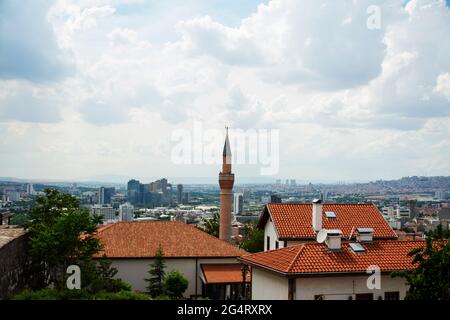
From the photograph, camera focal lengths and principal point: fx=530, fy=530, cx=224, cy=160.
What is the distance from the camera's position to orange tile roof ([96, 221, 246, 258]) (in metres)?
28.0

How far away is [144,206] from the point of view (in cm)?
11612

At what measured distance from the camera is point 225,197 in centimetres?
4172

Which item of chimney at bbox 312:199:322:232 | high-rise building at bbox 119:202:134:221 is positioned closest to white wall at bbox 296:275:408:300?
chimney at bbox 312:199:322:232

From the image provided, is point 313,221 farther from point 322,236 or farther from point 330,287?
point 330,287

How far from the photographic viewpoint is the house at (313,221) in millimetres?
23422

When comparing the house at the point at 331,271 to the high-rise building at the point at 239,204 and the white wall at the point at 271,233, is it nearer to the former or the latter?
the white wall at the point at 271,233

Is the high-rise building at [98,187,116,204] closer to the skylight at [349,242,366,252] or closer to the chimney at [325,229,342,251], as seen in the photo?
the skylight at [349,242,366,252]

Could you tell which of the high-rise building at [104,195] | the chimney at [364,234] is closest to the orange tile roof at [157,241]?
the chimney at [364,234]

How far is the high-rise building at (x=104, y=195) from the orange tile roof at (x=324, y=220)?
69403 mm

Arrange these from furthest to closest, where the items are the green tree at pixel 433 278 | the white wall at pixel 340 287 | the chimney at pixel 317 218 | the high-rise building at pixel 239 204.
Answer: the high-rise building at pixel 239 204 < the chimney at pixel 317 218 < the white wall at pixel 340 287 < the green tree at pixel 433 278

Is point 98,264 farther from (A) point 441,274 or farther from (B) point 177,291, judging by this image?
(A) point 441,274

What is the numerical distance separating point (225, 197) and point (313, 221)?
1851 cm
